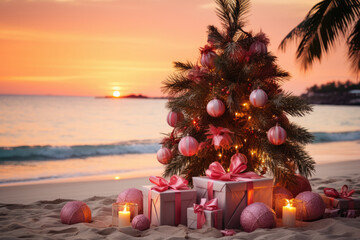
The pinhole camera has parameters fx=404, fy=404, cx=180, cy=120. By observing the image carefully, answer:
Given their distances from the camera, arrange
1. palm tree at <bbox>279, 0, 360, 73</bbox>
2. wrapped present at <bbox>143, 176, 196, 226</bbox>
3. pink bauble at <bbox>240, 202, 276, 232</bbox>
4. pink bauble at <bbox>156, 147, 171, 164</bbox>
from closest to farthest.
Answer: pink bauble at <bbox>240, 202, 276, 232</bbox> → wrapped present at <bbox>143, 176, 196, 226</bbox> → pink bauble at <bbox>156, 147, 171, 164</bbox> → palm tree at <bbox>279, 0, 360, 73</bbox>

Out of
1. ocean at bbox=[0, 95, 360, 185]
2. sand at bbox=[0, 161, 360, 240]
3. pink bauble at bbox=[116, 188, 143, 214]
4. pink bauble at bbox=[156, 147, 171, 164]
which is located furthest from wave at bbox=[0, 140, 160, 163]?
pink bauble at bbox=[156, 147, 171, 164]

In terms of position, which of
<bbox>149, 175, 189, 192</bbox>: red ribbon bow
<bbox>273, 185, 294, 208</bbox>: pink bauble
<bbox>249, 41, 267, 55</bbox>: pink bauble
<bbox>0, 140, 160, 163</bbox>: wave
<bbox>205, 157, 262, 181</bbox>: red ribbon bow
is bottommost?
<bbox>273, 185, 294, 208</bbox>: pink bauble

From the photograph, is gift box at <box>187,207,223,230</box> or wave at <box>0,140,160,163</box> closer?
gift box at <box>187,207,223,230</box>

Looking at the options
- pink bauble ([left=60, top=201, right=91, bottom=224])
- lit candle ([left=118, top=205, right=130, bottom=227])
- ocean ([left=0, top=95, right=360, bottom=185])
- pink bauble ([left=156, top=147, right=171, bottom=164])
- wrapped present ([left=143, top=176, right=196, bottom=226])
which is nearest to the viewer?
wrapped present ([left=143, top=176, right=196, bottom=226])

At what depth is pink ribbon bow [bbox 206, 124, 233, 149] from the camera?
415 centimetres

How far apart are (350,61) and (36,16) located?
8.83 meters

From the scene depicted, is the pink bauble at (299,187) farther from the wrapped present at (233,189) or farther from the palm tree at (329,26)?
the palm tree at (329,26)

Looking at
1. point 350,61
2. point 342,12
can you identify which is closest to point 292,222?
point 342,12

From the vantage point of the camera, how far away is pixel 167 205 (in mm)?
4168

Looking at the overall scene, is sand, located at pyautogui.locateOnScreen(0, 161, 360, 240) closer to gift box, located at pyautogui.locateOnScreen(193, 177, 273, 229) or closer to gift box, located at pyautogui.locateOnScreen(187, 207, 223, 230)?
gift box, located at pyautogui.locateOnScreen(187, 207, 223, 230)

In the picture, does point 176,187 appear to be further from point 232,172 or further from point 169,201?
point 232,172

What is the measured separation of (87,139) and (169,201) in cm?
1463

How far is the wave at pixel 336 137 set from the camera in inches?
757

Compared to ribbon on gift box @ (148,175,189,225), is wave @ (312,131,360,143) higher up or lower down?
higher up
